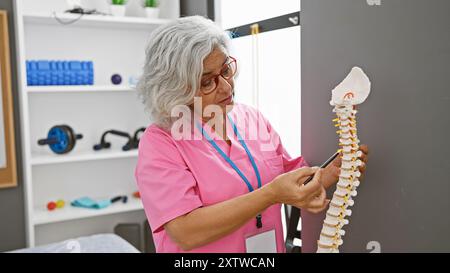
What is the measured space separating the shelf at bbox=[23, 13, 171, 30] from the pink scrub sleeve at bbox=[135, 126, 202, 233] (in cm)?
107

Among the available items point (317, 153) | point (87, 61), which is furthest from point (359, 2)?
point (87, 61)

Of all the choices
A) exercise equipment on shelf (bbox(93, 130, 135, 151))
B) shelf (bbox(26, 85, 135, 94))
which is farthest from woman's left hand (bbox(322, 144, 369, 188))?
exercise equipment on shelf (bbox(93, 130, 135, 151))

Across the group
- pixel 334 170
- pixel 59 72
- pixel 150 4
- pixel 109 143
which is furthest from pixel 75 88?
pixel 334 170

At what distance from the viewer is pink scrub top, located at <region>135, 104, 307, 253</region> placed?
60 cm

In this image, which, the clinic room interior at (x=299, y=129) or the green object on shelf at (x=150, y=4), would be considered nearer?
the clinic room interior at (x=299, y=129)

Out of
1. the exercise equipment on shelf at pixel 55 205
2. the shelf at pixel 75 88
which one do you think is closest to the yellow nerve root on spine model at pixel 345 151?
the shelf at pixel 75 88

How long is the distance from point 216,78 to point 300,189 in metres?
0.19

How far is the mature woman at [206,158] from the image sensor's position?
56 centimetres

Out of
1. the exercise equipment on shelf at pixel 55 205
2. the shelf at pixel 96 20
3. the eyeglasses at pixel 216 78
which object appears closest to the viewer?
the eyeglasses at pixel 216 78

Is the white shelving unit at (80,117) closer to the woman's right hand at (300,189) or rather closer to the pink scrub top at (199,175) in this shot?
the pink scrub top at (199,175)

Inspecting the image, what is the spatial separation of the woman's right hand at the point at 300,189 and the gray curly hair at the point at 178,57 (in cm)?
17

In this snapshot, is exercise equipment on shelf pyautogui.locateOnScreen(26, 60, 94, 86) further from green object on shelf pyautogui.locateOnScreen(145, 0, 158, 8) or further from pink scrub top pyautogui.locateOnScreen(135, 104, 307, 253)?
pink scrub top pyautogui.locateOnScreen(135, 104, 307, 253)
